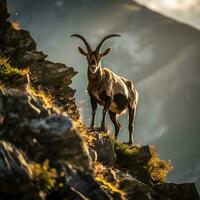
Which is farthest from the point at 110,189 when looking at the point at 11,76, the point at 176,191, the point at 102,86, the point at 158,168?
the point at 102,86

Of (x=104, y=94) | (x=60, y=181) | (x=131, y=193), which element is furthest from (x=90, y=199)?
(x=104, y=94)

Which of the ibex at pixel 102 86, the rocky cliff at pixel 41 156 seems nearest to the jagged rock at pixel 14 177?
the rocky cliff at pixel 41 156

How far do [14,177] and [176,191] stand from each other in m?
10.3

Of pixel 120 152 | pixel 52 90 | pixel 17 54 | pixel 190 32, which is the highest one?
pixel 190 32

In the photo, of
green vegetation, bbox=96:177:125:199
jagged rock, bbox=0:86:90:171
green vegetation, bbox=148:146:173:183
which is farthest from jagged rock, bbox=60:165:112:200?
green vegetation, bbox=148:146:173:183

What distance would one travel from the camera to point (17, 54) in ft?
71.4

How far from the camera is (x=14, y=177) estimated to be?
10.7 metres

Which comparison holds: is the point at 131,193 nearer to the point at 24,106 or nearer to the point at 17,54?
the point at 24,106

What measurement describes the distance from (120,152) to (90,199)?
8.79 metres

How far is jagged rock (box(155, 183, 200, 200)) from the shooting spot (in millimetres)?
19484

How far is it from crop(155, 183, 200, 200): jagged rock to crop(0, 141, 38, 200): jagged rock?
9.35 m

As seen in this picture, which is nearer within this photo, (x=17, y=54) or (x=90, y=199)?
(x=90, y=199)

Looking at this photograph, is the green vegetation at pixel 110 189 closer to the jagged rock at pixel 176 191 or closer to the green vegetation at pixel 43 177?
the green vegetation at pixel 43 177

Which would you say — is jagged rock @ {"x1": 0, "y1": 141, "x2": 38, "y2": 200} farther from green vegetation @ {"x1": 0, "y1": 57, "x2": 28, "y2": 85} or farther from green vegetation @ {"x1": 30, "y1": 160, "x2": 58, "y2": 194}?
green vegetation @ {"x1": 0, "y1": 57, "x2": 28, "y2": 85}
